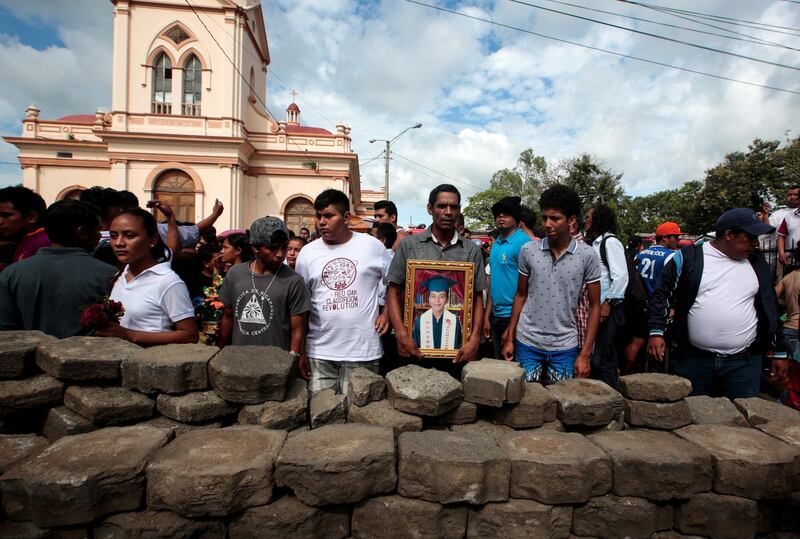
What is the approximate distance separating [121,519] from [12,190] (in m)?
2.86

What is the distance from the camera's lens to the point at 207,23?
21.7 meters

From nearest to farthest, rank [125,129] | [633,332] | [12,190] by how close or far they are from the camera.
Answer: [12,190]
[633,332]
[125,129]

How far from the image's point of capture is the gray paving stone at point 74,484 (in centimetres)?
174

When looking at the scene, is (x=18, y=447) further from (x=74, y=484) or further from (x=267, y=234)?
(x=267, y=234)

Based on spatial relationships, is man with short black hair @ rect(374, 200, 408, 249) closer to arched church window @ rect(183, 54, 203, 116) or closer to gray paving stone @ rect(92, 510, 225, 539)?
gray paving stone @ rect(92, 510, 225, 539)

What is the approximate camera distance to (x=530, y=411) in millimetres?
2412

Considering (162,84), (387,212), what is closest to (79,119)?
(162,84)

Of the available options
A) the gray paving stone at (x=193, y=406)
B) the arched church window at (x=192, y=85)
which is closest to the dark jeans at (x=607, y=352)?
the gray paving stone at (x=193, y=406)

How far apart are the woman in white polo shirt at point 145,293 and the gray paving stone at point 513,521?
2012mm

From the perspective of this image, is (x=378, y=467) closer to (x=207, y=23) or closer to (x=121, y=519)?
(x=121, y=519)

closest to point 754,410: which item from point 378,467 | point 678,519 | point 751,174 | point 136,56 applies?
point 678,519

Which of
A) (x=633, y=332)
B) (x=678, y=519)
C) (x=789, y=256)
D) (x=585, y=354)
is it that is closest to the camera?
(x=678, y=519)

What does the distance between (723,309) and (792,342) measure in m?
2.07

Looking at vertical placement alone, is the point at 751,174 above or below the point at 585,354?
above
